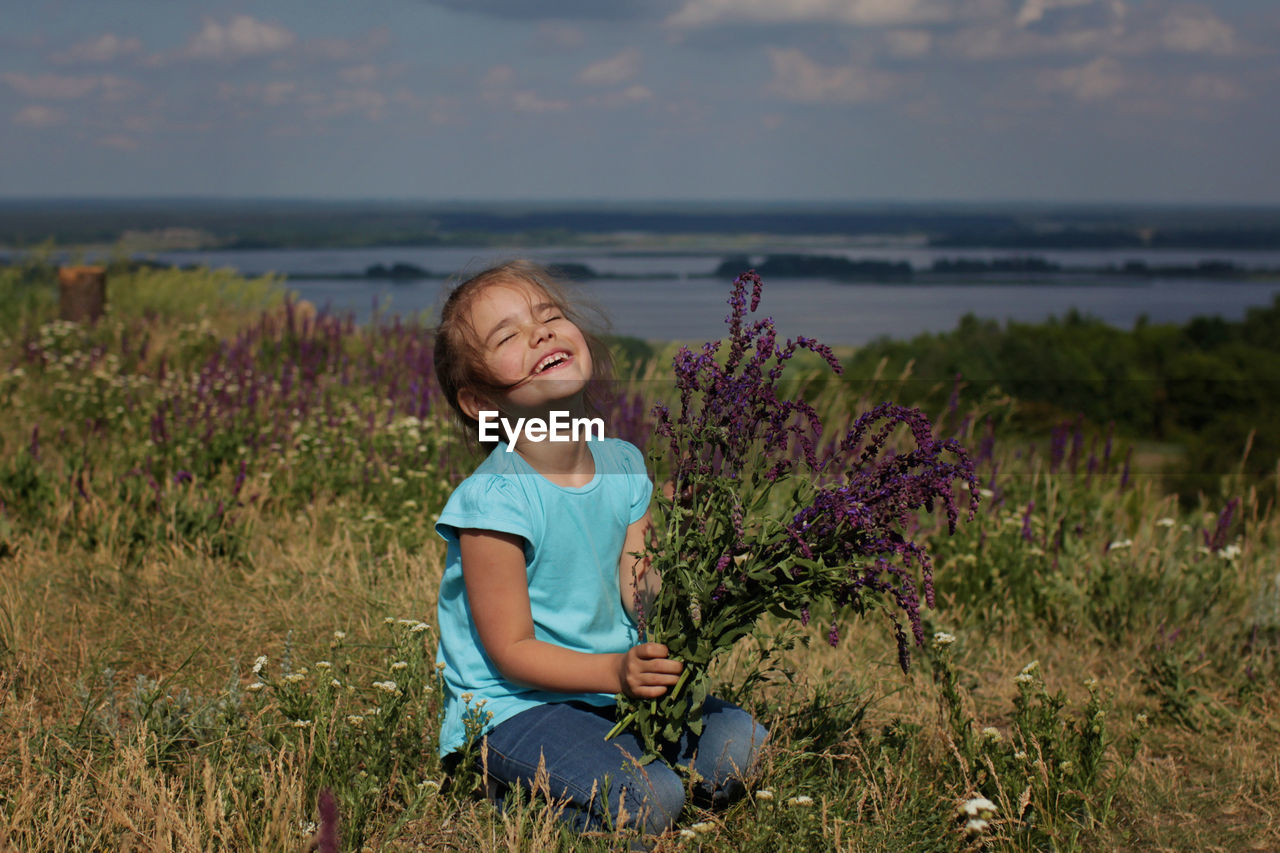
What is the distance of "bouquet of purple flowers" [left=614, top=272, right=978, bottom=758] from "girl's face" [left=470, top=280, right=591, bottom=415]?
1.00ft

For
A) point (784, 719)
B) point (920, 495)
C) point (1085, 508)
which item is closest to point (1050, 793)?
point (784, 719)

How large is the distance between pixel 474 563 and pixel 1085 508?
3734mm

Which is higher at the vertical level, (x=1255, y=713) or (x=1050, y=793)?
(x=1050, y=793)

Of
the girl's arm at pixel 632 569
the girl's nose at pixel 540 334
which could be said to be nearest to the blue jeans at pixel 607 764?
the girl's arm at pixel 632 569

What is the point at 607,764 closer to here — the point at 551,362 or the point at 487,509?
the point at 487,509

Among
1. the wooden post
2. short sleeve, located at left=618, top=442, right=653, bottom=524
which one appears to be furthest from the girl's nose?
the wooden post

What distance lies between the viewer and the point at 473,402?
255 centimetres

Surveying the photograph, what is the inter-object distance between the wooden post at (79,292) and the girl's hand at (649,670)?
8765mm

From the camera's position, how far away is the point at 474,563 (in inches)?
92.2

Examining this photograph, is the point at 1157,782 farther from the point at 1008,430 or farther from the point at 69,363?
the point at 69,363

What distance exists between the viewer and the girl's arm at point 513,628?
2.31 metres

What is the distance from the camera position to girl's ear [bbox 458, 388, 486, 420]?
2537 mm

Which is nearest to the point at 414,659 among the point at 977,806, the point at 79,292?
the point at 977,806

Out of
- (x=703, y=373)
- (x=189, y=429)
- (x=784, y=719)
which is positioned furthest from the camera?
(x=189, y=429)
